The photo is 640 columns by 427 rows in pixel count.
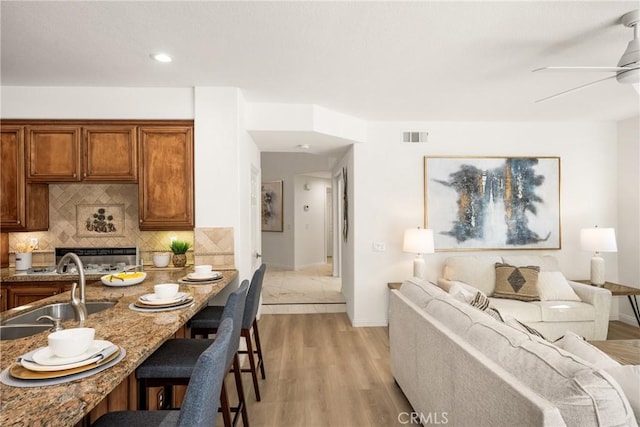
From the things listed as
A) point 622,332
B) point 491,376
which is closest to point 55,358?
point 491,376

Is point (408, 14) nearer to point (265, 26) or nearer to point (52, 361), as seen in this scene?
point (265, 26)

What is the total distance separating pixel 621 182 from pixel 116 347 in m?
5.82

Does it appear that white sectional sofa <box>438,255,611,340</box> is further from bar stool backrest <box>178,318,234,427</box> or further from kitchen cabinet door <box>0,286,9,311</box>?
kitchen cabinet door <box>0,286,9,311</box>

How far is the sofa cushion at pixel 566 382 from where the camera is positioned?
3.62 ft

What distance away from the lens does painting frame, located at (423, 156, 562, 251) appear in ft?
15.2

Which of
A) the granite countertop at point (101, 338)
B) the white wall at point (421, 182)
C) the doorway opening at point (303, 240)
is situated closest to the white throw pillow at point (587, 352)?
the granite countertop at point (101, 338)

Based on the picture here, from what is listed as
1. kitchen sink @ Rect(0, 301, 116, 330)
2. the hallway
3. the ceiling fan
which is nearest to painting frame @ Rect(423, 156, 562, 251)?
the hallway

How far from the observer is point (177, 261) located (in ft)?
11.4

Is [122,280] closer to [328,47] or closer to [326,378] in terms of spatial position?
[326,378]

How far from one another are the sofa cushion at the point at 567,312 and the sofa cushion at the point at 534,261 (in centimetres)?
63

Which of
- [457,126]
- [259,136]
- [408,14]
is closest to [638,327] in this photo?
[457,126]

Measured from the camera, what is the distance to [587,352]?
4.94 feet

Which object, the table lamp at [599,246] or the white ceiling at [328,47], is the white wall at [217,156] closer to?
the white ceiling at [328,47]

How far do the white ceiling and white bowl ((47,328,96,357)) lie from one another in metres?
1.83
